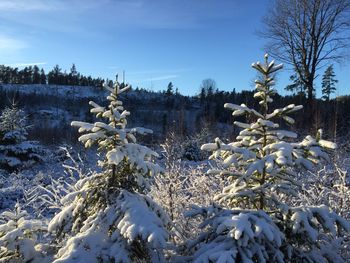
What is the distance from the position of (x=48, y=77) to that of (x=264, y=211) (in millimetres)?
112521

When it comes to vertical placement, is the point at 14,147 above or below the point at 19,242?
below

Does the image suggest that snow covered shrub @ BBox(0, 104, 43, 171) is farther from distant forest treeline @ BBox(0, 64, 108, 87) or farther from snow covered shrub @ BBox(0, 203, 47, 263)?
distant forest treeline @ BBox(0, 64, 108, 87)

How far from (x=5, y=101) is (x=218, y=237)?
66526mm

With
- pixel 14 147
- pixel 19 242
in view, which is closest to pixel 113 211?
pixel 19 242

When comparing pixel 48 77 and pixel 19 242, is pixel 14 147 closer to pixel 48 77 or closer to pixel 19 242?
pixel 19 242

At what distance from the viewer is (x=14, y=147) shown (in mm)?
17391

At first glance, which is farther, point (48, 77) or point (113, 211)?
point (48, 77)

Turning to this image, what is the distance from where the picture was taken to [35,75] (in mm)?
106875

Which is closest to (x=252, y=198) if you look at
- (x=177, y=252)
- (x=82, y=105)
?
(x=177, y=252)

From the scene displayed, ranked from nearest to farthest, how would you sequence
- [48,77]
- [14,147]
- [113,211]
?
1. [113,211]
2. [14,147]
3. [48,77]

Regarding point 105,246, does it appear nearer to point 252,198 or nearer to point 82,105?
point 252,198

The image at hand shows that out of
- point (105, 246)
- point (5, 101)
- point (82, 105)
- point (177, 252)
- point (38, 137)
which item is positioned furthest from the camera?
point (82, 105)

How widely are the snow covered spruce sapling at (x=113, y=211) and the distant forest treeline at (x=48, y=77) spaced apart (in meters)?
106

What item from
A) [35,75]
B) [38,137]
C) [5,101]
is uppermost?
[35,75]
